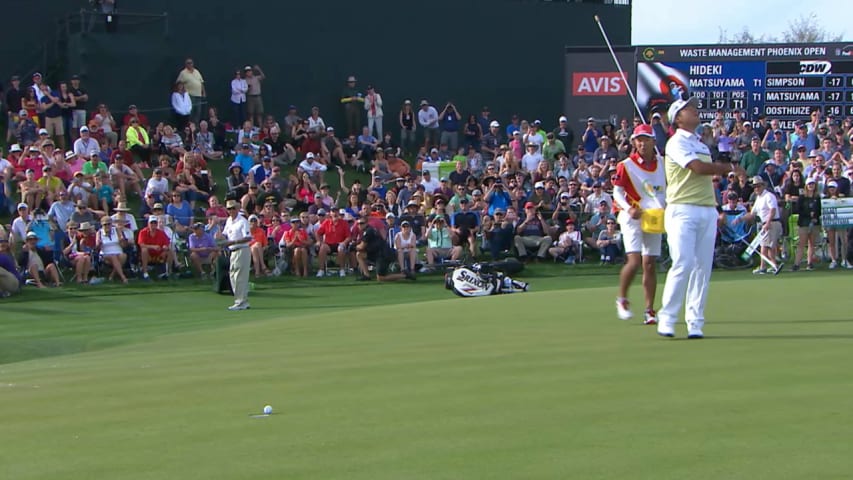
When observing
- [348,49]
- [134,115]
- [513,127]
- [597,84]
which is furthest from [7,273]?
[597,84]

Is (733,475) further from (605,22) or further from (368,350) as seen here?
(605,22)

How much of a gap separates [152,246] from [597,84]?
1313cm

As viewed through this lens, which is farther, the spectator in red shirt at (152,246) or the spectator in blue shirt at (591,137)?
the spectator in blue shirt at (591,137)

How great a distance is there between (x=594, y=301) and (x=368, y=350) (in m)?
4.18

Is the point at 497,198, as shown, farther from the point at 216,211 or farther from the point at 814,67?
the point at 814,67

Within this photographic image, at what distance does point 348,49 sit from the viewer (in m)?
31.8

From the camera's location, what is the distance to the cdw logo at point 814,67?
94.9 ft

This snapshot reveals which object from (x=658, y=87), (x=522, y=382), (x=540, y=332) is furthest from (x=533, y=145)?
(x=522, y=382)

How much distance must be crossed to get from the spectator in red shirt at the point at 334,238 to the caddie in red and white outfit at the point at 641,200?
12677 millimetres

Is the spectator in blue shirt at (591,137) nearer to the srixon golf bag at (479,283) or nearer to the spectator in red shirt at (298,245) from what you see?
the spectator in red shirt at (298,245)

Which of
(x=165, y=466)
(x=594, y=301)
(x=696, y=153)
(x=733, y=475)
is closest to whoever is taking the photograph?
(x=733, y=475)

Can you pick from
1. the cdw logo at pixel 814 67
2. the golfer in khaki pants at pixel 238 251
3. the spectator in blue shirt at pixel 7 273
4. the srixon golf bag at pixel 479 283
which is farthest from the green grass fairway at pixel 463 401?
the cdw logo at pixel 814 67

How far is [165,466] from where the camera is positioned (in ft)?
17.2

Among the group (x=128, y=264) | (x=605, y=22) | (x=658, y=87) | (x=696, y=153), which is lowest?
(x=128, y=264)
